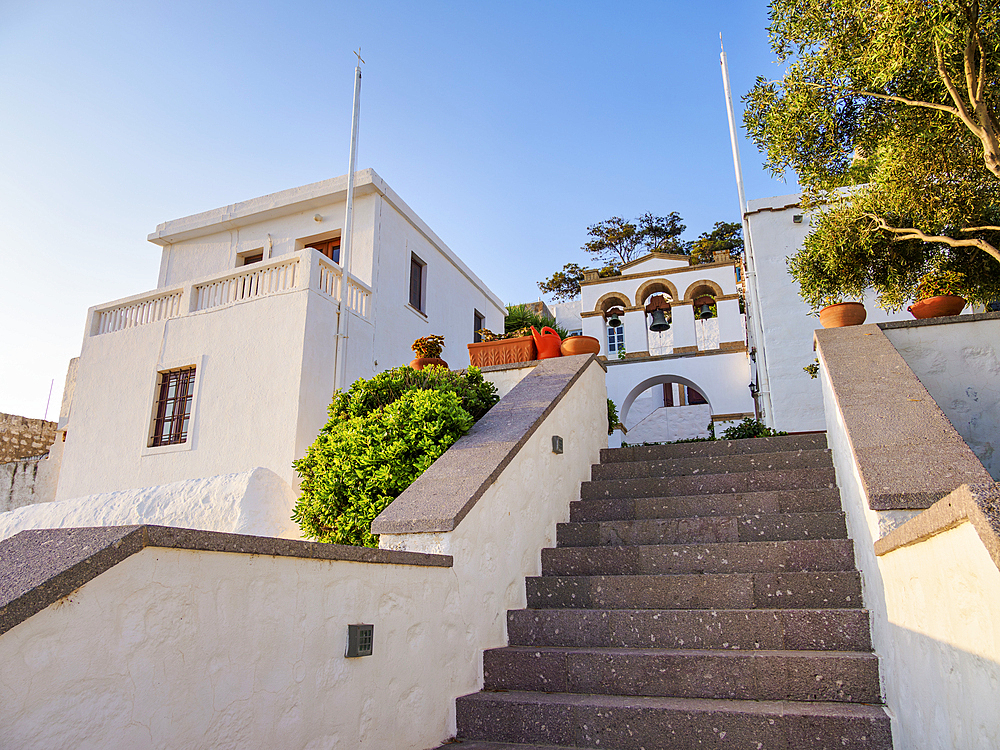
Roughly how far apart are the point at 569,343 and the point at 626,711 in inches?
155

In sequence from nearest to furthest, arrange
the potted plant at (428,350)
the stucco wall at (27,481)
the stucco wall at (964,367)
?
the stucco wall at (964,367), the potted plant at (428,350), the stucco wall at (27,481)

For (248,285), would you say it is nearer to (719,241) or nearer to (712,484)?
(712,484)

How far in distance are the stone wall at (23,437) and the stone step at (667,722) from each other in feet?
49.0

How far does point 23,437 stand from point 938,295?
A: 17205mm

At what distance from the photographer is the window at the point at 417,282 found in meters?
11.6

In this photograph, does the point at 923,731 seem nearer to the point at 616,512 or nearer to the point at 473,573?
the point at 473,573

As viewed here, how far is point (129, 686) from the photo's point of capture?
5.39ft

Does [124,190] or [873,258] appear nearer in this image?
[873,258]

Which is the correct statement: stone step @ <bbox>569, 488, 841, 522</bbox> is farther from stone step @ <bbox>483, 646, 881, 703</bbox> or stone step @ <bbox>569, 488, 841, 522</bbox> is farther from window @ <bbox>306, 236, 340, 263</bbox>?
window @ <bbox>306, 236, 340, 263</bbox>

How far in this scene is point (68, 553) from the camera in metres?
1.63

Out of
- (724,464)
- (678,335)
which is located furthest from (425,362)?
(678,335)

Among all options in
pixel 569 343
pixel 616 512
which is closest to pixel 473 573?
pixel 616 512

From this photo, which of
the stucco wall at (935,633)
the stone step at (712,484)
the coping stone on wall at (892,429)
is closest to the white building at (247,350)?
the stone step at (712,484)

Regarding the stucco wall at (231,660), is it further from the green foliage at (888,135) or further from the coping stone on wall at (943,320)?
the green foliage at (888,135)
